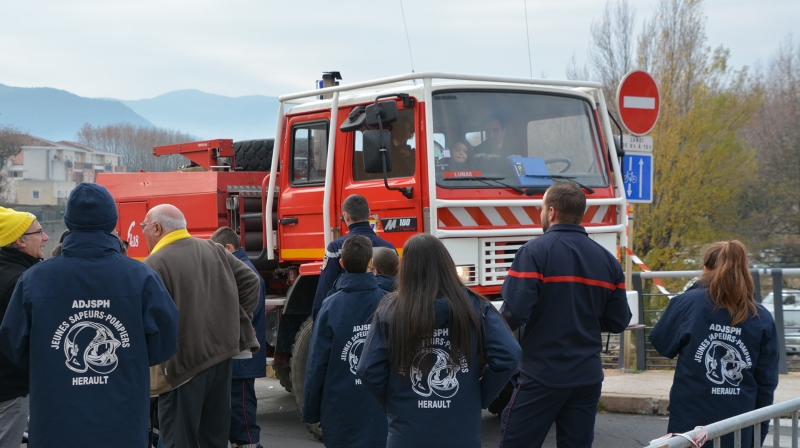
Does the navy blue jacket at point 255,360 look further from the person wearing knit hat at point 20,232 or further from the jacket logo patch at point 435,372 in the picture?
the jacket logo patch at point 435,372

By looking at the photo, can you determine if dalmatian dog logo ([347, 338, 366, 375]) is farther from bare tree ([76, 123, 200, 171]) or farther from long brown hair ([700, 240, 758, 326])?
bare tree ([76, 123, 200, 171])

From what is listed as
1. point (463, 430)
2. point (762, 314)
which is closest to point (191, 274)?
point (463, 430)

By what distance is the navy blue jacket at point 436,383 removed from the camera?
10.4ft

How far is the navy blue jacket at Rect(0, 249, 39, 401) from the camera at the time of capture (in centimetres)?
405

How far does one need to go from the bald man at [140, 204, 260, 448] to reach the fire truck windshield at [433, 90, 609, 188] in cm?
202

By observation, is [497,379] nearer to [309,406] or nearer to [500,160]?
[309,406]

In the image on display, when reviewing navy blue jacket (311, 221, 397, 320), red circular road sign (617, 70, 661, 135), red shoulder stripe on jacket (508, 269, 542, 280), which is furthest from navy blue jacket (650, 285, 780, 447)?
red circular road sign (617, 70, 661, 135)

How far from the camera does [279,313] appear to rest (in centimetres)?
723

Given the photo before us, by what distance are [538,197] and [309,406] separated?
3.03m

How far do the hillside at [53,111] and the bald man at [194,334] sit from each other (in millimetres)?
149607

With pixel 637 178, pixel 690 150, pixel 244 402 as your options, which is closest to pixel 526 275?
pixel 244 402

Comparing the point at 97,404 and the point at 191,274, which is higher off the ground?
the point at 191,274

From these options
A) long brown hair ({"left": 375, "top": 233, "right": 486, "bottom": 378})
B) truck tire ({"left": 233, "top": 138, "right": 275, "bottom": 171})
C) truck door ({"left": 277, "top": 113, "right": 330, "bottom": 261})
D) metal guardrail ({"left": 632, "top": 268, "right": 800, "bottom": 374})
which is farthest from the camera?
truck tire ({"left": 233, "top": 138, "right": 275, "bottom": 171})

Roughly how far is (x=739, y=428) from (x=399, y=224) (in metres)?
3.48
